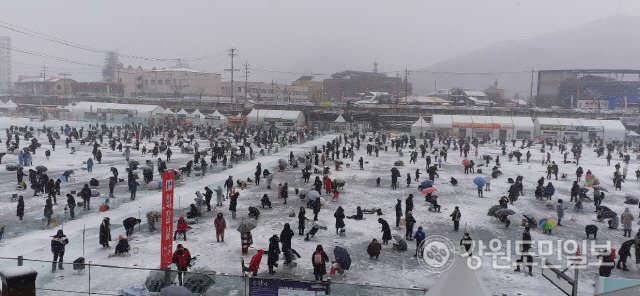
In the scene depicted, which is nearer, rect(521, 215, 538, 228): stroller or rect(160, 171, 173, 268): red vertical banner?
rect(160, 171, 173, 268): red vertical banner

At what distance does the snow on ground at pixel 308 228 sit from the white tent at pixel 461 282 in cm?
572

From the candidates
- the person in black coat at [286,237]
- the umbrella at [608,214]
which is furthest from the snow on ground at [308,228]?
the person in black coat at [286,237]

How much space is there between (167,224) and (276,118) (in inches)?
2232

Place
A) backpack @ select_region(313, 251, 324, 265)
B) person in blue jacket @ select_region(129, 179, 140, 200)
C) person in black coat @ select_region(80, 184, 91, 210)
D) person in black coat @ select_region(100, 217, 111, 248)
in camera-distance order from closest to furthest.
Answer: backpack @ select_region(313, 251, 324, 265), person in black coat @ select_region(100, 217, 111, 248), person in black coat @ select_region(80, 184, 91, 210), person in blue jacket @ select_region(129, 179, 140, 200)

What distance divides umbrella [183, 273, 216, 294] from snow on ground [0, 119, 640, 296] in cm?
→ 35

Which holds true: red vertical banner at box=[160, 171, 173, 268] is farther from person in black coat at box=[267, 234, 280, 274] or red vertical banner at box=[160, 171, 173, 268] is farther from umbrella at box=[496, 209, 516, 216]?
umbrella at box=[496, 209, 516, 216]

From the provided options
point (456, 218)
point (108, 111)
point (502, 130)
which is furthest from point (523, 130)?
point (108, 111)

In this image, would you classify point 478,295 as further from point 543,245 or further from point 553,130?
point 553,130

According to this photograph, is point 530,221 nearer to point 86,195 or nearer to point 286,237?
point 286,237

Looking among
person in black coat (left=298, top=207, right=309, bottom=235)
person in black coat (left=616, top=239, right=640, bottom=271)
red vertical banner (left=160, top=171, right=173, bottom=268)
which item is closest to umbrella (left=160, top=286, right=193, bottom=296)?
red vertical banner (left=160, top=171, right=173, bottom=268)

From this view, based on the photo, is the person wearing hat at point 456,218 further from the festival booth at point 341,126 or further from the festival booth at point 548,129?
the festival booth at point 341,126

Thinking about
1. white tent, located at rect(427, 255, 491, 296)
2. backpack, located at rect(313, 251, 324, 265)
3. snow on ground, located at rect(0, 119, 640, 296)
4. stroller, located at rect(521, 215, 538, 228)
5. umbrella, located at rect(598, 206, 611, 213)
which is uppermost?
white tent, located at rect(427, 255, 491, 296)

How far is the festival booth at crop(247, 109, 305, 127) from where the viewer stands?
2724 inches

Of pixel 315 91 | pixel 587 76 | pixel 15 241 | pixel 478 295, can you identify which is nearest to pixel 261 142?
pixel 15 241
